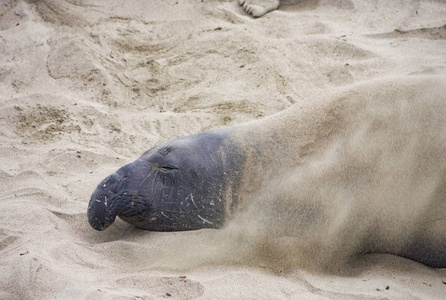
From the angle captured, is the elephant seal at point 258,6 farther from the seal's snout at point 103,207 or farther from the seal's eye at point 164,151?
the seal's snout at point 103,207

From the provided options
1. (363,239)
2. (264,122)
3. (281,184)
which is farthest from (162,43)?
(363,239)

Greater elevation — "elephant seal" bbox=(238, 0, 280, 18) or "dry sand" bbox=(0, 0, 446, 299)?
"elephant seal" bbox=(238, 0, 280, 18)

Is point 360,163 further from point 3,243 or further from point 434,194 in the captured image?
point 3,243

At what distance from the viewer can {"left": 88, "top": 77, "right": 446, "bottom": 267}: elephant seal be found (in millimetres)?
1791

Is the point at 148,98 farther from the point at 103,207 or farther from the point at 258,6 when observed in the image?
the point at 258,6

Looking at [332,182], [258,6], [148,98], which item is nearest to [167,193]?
[332,182]

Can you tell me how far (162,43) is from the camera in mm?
3947

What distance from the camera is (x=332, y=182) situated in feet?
5.98

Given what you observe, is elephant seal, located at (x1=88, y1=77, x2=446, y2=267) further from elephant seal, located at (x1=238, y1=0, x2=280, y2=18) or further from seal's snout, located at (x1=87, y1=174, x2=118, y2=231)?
elephant seal, located at (x1=238, y1=0, x2=280, y2=18)

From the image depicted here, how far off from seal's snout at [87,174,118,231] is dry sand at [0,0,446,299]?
3.5 inches

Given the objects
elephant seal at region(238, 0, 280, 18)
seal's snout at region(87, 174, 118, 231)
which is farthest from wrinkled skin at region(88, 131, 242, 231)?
elephant seal at region(238, 0, 280, 18)

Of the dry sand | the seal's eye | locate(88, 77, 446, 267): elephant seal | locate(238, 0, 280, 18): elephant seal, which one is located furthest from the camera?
locate(238, 0, 280, 18): elephant seal

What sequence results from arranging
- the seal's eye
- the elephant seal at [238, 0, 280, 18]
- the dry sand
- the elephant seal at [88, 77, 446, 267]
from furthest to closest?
1. the elephant seal at [238, 0, 280, 18]
2. the seal's eye
3. the elephant seal at [88, 77, 446, 267]
4. the dry sand

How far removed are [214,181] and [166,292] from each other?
565 millimetres
